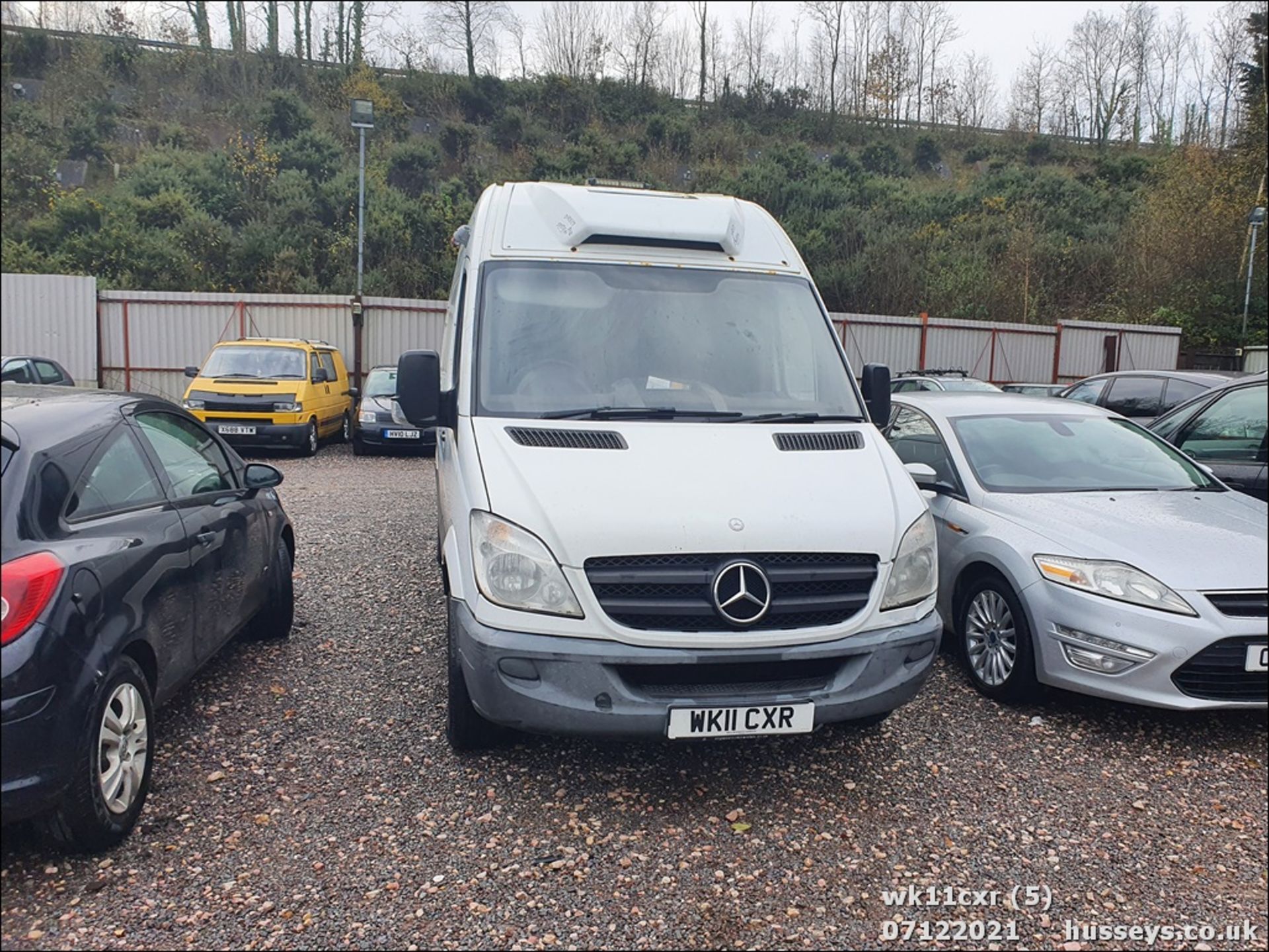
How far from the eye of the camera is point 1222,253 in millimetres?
2264

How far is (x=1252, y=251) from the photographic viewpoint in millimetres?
2059

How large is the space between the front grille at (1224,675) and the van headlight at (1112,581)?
0.55 ft

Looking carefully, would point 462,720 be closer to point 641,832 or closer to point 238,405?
point 641,832

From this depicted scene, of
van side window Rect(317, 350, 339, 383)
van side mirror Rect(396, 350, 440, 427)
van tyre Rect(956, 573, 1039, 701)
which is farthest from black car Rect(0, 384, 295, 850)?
van side window Rect(317, 350, 339, 383)

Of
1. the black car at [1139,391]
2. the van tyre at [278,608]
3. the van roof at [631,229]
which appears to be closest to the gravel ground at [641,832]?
the van tyre at [278,608]

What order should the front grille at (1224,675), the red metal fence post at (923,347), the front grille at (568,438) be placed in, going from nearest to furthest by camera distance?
the front grille at (1224,675) < the front grille at (568,438) < the red metal fence post at (923,347)

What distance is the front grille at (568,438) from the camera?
350cm

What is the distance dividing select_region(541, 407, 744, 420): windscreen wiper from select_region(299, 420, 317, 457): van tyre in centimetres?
1081

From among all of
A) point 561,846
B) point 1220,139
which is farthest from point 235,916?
point 1220,139

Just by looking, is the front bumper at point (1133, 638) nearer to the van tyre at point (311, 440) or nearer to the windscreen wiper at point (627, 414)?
the windscreen wiper at point (627, 414)

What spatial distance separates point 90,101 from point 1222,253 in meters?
2.93

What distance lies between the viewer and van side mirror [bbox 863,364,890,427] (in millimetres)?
4496

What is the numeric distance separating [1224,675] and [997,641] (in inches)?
72.3

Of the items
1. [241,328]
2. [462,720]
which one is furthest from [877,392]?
[241,328]
